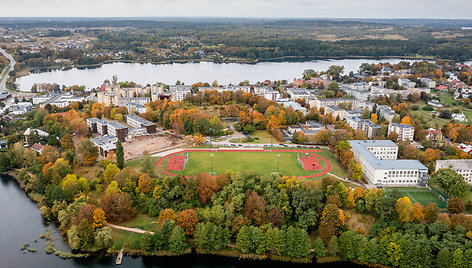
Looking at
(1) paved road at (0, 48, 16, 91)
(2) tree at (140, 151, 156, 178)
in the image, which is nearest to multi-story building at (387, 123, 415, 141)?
(2) tree at (140, 151, 156, 178)

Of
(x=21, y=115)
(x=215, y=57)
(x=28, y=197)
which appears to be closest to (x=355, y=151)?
(x=28, y=197)

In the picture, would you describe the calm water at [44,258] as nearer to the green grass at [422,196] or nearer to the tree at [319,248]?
the tree at [319,248]

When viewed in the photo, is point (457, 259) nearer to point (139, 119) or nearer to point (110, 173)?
point (110, 173)

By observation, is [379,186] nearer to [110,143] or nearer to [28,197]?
[110,143]

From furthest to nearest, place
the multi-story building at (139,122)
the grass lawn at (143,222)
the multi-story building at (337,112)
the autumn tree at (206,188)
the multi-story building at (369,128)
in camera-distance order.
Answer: the multi-story building at (337,112)
the multi-story building at (139,122)
the multi-story building at (369,128)
the autumn tree at (206,188)
the grass lawn at (143,222)

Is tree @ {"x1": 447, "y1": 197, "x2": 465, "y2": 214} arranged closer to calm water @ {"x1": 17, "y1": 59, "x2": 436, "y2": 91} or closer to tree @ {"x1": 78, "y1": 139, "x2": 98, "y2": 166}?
tree @ {"x1": 78, "y1": 139, "x2": 98, "y2": 166}

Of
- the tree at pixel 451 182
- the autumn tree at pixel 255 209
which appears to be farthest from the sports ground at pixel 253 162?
the tree at pixel 451 182

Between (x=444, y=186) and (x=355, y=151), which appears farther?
(x=355, y=151)

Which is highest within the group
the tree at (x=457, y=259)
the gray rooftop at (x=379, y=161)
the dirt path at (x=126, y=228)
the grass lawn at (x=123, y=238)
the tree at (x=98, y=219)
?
the gray rooftop at (x=379, y=161)
